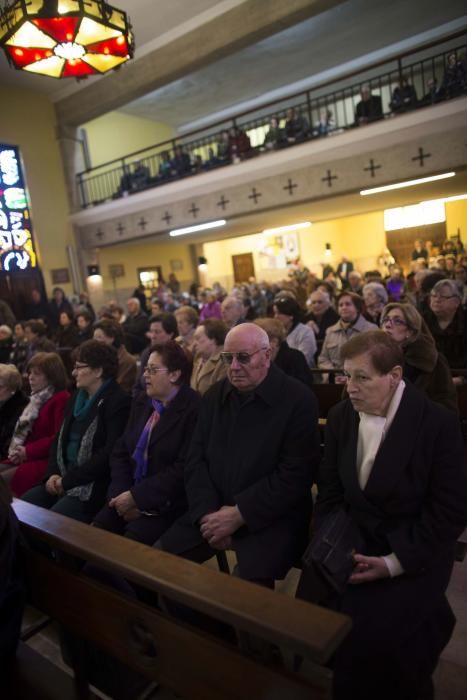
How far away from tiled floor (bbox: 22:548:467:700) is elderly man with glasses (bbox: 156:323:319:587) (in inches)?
22.0

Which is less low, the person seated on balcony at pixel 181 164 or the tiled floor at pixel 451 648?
the person seated on balcony at pixel 181 164

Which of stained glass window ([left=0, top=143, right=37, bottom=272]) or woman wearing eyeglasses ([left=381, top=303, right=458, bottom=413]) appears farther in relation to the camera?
stained glass window ([left=0, top=143, right=37, bottom=272])

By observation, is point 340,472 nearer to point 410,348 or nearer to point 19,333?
point 410,348

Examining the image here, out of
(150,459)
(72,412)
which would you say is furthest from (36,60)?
(150,459)

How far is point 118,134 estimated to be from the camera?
1509 centimetres

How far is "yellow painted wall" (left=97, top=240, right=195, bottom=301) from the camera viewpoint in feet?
46.7

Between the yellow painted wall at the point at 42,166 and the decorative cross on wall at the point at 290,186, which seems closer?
the decorative cross on wall at the point at 290,186

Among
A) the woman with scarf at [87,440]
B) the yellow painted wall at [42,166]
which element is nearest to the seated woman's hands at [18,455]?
the woman with scarf at [87,440]

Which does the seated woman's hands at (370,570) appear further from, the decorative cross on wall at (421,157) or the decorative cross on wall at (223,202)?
the decorative cross on wall at (223,202)

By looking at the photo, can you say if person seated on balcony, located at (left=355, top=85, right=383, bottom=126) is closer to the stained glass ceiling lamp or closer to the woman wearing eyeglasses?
the stained glass ceiling lamp

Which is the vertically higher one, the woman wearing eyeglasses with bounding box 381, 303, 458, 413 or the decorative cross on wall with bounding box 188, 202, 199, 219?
the decorative cross on wall with bounding box 188, 202, 199, 219

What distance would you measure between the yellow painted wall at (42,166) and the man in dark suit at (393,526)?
12431 millimetres

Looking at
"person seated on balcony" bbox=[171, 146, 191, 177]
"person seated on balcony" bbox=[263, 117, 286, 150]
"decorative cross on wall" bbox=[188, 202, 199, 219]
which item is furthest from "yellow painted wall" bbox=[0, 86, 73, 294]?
"person seated on balcony" bbox=[263, 117, 286, 150]

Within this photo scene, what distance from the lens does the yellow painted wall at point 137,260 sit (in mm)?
14234
